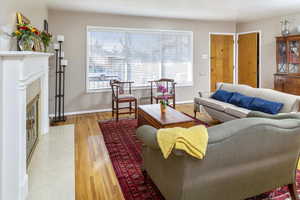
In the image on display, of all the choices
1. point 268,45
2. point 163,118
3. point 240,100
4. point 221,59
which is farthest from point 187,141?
point 221,59

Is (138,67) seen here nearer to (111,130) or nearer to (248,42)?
(111,130)

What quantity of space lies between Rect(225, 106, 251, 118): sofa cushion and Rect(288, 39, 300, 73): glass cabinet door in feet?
9.24

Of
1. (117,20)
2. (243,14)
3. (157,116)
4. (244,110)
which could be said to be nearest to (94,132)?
(157,116)

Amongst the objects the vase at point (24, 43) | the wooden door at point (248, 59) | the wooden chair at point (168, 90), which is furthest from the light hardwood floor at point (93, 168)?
the wooden door at point (248, 59)

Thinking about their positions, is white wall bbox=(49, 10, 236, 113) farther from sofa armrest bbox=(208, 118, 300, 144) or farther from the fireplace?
sofa armrest bbox=(208, 118, 300, 144)

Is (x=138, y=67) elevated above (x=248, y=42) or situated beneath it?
situated beneath

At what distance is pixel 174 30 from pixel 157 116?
3.72m

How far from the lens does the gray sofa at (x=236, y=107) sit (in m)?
3.29

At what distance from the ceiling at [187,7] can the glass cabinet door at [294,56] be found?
77 centimetres

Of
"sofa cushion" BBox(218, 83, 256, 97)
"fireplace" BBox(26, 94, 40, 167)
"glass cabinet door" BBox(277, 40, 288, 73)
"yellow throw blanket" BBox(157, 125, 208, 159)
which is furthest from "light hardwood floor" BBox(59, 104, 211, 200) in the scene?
"glass cabinet door" BBox(277, 40, 288, 73)

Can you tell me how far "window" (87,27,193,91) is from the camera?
220 inches

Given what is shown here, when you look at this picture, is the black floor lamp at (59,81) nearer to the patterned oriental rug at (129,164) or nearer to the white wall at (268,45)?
the patterned oriental rug at (129,164)

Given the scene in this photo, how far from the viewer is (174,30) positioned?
6305 millimetres

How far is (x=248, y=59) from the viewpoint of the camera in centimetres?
688
